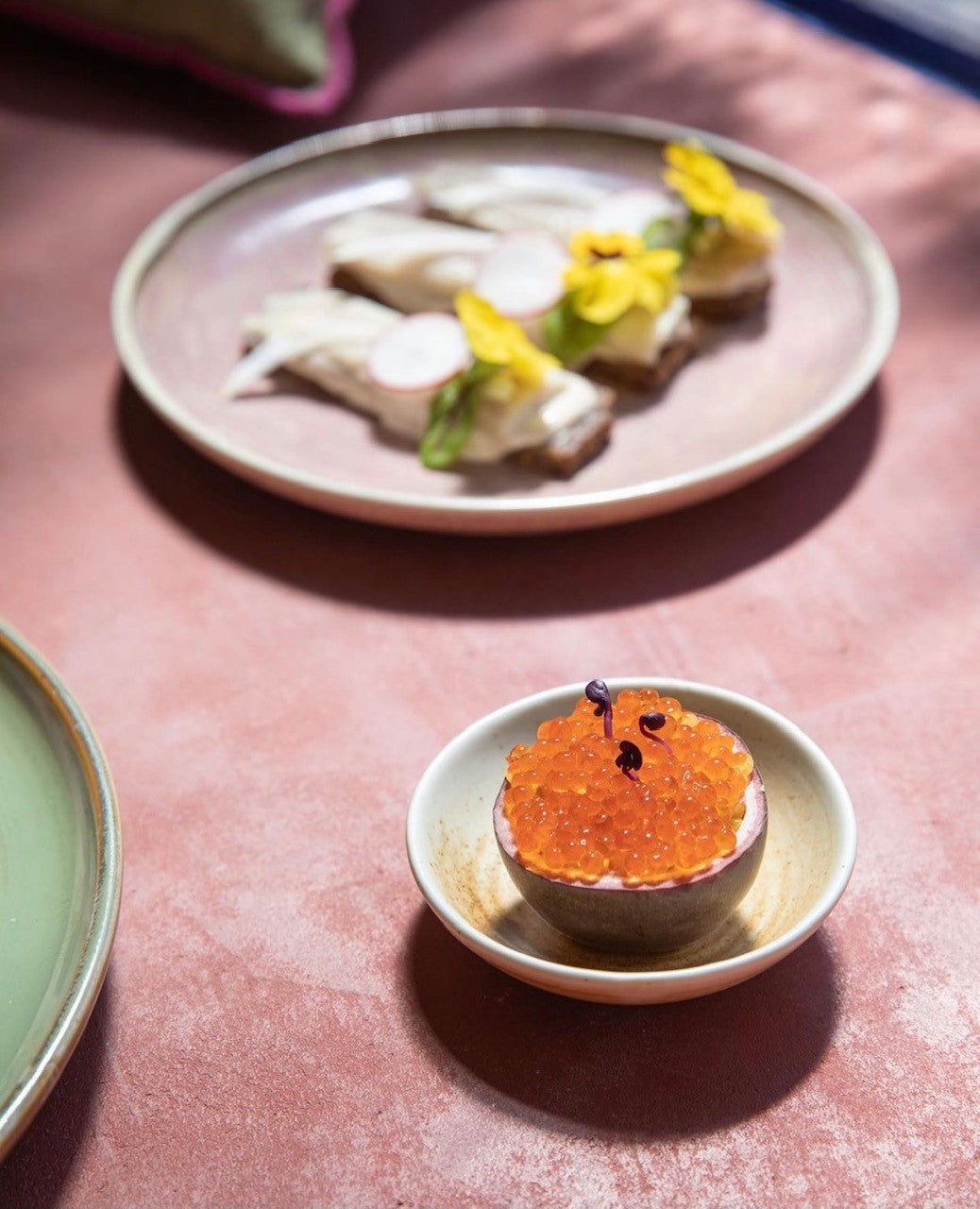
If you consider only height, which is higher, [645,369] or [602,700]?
[602,700]

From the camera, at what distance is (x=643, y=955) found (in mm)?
856

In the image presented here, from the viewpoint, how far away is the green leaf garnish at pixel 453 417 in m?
1.39

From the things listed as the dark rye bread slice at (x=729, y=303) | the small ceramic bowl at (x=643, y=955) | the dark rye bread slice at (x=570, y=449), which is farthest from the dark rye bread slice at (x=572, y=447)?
the small ceramic bowl at (x=643, y=955)

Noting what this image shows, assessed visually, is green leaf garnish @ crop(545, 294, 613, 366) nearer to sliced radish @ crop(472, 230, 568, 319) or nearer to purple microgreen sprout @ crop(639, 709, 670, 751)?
sliced radish @ crop(472, 230, 568, 319)

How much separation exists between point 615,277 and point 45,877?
912mm

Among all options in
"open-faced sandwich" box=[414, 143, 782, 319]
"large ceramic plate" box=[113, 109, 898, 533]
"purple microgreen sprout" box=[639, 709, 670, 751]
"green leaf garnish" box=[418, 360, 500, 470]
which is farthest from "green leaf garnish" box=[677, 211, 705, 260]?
"purple microgreen sprout" box=[639, 709, 670, 751]

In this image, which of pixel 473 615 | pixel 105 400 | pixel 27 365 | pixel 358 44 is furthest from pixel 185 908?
pixel 358 44

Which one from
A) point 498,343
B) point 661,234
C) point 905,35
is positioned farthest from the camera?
point 905,35

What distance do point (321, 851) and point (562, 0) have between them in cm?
204

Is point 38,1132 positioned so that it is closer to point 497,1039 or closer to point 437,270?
point 497,1039

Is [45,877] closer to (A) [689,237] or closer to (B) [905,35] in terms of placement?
(A) [689,237]

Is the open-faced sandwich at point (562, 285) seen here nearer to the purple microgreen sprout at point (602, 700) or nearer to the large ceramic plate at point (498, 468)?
the large ceramic plate at point (498, 468)

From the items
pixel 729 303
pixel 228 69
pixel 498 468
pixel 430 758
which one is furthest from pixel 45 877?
pixel 228 69

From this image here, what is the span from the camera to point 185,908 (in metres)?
1.01
